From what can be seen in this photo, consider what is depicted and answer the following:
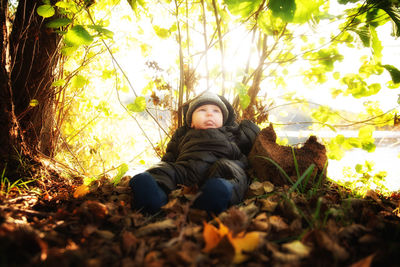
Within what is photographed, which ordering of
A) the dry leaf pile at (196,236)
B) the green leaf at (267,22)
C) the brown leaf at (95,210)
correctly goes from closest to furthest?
the dry leaf pile at (196,236), the brown leaf at (95,210), the green leaf at (267,22)

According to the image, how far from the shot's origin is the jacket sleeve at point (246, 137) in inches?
63.6

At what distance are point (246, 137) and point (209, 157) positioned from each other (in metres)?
0.42

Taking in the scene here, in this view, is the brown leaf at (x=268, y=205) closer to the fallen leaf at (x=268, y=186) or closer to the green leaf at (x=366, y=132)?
the fallen leaf at (x=268, y=186)

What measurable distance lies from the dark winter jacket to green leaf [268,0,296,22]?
80cm

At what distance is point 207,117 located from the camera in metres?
1.55

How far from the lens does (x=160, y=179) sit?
1.18 metres

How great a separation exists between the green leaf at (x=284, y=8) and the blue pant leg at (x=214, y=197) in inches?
36.8

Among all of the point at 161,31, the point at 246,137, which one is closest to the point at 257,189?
the point at 246,137

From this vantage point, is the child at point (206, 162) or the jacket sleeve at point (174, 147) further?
the jacket sleeve at point (174, 147)

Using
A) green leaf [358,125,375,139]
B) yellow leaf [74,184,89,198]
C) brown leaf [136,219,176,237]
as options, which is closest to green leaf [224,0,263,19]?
brown leaf [136,219,176,237]

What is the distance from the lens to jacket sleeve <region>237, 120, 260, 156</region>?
1.62 metres

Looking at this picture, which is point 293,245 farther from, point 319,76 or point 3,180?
point 319,76

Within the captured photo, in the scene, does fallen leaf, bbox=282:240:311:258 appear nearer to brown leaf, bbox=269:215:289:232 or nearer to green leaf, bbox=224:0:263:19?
brown leaf, bbox=269:215:289:232

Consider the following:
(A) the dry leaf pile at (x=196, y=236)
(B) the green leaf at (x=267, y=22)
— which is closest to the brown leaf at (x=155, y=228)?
(A) the dry leaf pile at (x=196, y=236)
